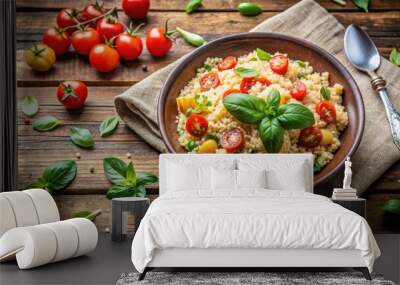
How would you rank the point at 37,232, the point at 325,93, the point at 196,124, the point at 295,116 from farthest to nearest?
the point at 325,93
the point at 196,124
the point at 295,116
the point at 37,232

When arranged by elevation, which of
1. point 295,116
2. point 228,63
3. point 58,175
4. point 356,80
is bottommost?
point 58,175

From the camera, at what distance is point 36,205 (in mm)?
4984

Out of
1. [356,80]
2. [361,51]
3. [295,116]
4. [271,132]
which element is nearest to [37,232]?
[271,132]

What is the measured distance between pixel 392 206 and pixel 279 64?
5.17 ft

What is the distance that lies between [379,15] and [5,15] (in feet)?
10.6

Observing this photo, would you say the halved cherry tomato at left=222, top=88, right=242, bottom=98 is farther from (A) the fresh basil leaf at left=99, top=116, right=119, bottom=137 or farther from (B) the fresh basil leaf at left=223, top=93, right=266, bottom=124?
(A) the fresh basil leaf at left=99, top=116, right=119, bottom=137

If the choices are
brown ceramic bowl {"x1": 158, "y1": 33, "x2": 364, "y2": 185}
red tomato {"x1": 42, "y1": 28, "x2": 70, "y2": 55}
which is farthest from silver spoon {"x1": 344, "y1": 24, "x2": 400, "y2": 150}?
red tomato {"x1": 42, "y1": 28, "x2": 70, "y2": 55}

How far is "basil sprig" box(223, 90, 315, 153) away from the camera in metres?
5.30

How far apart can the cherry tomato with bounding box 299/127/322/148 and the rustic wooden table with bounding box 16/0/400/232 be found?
33.0 inches

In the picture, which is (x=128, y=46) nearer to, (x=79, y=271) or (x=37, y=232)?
(x=37, y=232)

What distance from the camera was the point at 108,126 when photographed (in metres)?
6.09

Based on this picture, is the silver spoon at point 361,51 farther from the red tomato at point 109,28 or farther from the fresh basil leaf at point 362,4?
the red tomato at point 109,28

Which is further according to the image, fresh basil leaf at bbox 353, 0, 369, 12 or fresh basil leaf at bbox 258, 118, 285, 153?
fresh basil leaf at bbox 353, 0, 369, 12

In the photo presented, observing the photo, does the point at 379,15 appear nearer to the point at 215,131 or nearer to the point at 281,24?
the point at 281,24
